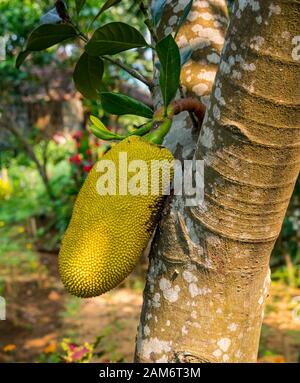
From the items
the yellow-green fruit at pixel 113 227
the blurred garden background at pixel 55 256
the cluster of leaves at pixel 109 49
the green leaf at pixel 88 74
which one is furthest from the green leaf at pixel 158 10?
the blurred garden background at pixel 55 256

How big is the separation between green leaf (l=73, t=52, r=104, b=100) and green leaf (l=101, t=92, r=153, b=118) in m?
0.09

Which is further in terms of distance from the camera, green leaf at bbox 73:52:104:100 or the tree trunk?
green leaf at bbox 73:52:104:100

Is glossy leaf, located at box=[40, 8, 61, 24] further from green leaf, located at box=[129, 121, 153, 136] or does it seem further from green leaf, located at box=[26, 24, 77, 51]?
green leaf, located at box=[129, 121, 153, 136]

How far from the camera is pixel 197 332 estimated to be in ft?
1.98

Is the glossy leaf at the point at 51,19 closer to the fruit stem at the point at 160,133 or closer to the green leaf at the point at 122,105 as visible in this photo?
the green leaf at the point at 122,105

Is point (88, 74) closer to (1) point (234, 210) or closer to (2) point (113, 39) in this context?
(2) point (113, 39)

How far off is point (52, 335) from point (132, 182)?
1.95 m

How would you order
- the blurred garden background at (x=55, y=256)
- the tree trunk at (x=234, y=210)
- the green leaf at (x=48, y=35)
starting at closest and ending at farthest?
the tree trunk at (x=234, y=210) < the green leaf at (x=48, y=35) < the blurred garden background at (x=55, y=256)

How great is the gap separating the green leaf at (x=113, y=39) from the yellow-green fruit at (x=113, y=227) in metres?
0.14

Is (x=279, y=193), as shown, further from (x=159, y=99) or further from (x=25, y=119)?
(x=25, y=119)

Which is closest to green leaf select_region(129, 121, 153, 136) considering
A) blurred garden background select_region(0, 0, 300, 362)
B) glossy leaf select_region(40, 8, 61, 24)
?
glossy leaf select_region(40, 8, 61, 24)

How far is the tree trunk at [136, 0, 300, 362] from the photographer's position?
0.50 metres

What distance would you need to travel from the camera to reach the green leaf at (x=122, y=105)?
71 cm
